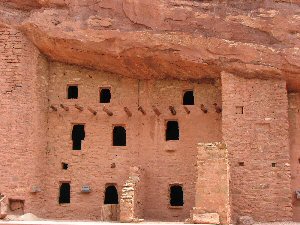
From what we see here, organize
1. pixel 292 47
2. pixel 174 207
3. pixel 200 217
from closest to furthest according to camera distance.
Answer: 1. pixel 200 217
2. pixel 292 47
3. pixel 174 207

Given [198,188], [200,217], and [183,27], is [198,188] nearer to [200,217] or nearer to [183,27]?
[200,217]

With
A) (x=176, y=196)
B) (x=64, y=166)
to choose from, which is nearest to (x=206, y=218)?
(x=176, y=196)

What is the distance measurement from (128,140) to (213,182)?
19.2ft

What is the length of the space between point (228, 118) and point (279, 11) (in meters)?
4.23

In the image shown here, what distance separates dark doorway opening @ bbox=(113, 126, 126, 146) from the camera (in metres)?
23.4

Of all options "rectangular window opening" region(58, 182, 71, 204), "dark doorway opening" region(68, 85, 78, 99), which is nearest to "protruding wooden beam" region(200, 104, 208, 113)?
"dark doorway opening" region(68, 85, 78, 99)

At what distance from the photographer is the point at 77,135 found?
75.7 feet

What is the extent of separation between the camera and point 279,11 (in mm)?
19859

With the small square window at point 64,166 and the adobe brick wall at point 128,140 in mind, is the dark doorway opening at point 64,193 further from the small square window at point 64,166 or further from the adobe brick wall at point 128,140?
the small square window at point 64,166

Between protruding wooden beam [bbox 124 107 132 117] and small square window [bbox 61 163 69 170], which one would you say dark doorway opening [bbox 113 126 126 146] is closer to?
protruding wooden beam [bbox 124 107 132 117]

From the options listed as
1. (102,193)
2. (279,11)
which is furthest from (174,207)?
(279,11)

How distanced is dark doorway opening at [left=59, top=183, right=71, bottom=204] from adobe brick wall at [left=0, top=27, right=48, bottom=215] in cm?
118

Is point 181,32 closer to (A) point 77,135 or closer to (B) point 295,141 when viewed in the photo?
(B) point 295,141

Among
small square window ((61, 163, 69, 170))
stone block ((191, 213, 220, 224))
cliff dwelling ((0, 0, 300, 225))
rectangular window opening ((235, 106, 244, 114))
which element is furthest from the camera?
small square window ((61, 163, 69, 170))
